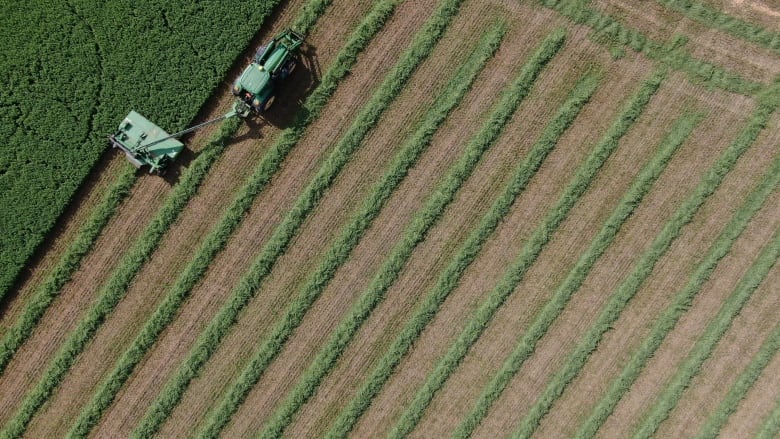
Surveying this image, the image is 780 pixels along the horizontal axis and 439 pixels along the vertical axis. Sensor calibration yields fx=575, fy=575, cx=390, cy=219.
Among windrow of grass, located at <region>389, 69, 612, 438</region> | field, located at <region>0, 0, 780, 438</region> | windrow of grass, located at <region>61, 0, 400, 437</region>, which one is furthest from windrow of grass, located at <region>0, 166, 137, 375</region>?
windrow of grass, located at <region>389, 69, 612, 438</region>

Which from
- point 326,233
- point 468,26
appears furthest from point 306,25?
point 326,233

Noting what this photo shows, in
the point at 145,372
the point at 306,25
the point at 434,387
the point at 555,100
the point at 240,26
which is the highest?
the point at 555,100

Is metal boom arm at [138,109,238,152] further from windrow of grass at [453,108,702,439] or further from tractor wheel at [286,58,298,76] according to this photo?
windrow of grass at [453,108,702,439]

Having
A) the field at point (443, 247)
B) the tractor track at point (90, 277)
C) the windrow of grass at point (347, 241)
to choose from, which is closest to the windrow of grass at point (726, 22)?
the field at point (443, 247)

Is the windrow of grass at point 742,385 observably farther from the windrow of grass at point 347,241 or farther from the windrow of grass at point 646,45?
the windrow of grass at point 347,241

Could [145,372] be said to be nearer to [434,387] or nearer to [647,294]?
[434,387]

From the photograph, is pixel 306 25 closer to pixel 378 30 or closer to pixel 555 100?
pixel 378 30

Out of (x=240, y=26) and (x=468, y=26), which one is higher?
(x=468, y=26)
